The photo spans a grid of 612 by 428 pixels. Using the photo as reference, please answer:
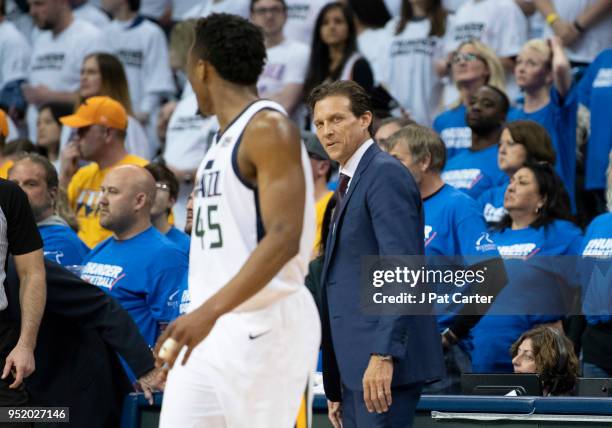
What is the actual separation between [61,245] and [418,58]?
3.91 meters

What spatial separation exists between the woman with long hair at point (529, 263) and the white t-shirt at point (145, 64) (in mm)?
4735

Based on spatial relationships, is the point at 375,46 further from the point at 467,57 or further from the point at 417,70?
the point at 467,57

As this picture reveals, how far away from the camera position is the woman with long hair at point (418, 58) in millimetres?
9656

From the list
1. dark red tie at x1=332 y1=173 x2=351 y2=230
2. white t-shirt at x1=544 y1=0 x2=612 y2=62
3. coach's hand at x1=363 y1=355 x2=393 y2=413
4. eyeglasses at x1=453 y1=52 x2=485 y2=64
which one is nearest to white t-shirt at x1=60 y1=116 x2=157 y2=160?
eyeglasses at x1=453 y1=52 x2=485 y2=64

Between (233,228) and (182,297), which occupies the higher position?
(233,228)

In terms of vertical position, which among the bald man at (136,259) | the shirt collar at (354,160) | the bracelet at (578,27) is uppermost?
the bracelet at (578,27)

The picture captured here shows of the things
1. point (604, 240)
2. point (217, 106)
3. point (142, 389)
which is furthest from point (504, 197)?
point (217, 106)

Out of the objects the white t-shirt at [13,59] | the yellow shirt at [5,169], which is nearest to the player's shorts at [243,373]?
the yellow shirt at [5,169]

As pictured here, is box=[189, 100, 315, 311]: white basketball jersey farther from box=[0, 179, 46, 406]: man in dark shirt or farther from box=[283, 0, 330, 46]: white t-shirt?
box=[283, 0, 330, 46]: white t-shirt

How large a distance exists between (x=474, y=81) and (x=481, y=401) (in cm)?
389

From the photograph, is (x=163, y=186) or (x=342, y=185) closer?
(x=342, y=185)

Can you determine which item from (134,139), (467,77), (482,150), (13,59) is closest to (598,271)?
(482,150)

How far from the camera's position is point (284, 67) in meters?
9.77

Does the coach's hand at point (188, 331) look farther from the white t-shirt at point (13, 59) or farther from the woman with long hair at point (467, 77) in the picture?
the white t-shirt at point (13, 59)
